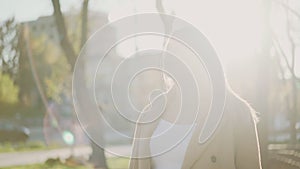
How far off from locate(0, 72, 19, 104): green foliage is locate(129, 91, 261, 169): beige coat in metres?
22.1

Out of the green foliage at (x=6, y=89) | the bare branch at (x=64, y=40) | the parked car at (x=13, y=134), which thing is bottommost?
the parked car at (x=13, y=134)

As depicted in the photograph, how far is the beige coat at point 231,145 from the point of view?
2613mm

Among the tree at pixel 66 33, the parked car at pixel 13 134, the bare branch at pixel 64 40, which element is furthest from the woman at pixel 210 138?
the parked car at pixel 13 134

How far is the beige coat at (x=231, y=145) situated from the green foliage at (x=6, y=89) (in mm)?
22103

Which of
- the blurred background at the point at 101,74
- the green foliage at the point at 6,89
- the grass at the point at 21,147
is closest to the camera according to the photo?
the blurred background at the point at 101,74

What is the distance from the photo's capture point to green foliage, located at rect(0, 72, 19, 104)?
82.8 feet

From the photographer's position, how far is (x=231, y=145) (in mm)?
2637

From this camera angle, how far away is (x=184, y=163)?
271 centimetres

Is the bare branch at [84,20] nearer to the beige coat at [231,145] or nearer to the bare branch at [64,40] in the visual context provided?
the bare branch at [64,40]

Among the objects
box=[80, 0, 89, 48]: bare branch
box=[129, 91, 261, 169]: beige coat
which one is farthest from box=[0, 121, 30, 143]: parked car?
box=[129, 91, 261, 169]: beige coat

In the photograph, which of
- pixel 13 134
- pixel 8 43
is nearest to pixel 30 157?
pixel 8 43

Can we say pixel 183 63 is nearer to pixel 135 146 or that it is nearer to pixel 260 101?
pixel 135 146

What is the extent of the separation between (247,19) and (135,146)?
11.0 m

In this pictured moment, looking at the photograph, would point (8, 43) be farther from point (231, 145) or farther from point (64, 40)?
point (231, 145)
